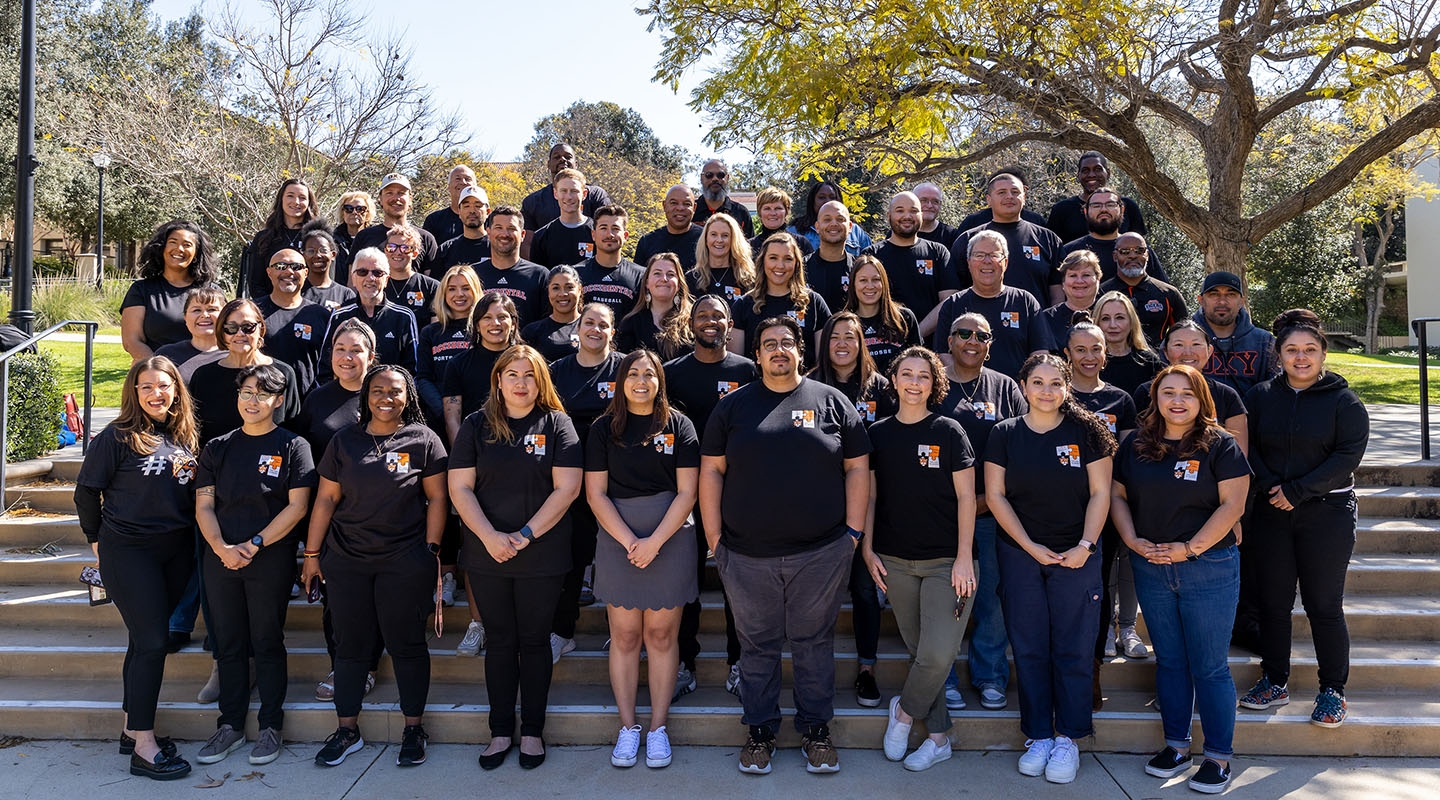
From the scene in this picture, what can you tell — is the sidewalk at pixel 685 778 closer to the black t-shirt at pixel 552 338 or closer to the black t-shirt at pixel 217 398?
the black t-shirt at pixel 217 398

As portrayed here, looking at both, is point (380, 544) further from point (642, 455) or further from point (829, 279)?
point (829, 279)

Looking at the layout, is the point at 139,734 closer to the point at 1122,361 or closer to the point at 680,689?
the point at 680,689

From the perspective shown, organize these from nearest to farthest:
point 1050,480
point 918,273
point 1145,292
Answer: point 1050,480 < point 1145,292 < point 918,273

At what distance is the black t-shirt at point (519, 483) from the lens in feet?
15.1

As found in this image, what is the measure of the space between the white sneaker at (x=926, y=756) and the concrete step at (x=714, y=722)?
0.16 meters

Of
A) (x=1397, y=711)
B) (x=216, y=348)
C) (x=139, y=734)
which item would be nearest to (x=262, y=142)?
(x=216, y=348)

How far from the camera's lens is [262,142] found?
A: 16.4 metres

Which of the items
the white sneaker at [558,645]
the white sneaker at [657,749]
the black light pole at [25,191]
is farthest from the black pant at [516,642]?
the black light pole at [25,191]

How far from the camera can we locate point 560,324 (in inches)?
231

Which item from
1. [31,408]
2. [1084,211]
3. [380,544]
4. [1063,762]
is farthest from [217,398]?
[1084,211]

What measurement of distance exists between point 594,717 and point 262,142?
14755mm

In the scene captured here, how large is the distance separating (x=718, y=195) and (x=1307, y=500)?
4.73 meters

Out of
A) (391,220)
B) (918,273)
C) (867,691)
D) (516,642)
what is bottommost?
(867,691)

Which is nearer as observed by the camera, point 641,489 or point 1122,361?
point 641,489
